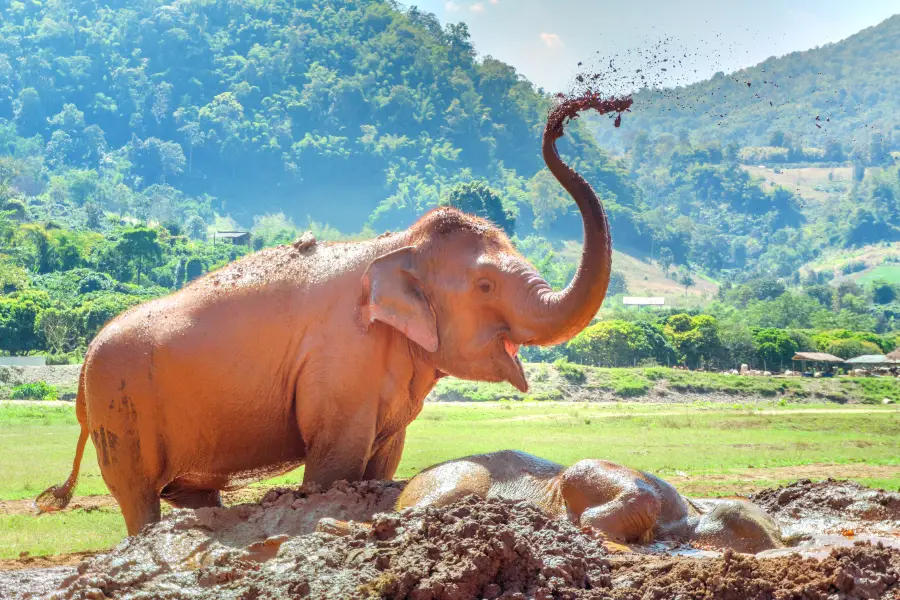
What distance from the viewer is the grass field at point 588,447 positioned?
46.5ft

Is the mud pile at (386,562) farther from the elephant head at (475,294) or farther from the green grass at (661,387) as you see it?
the green grass at (661,387)

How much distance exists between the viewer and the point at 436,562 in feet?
19.4

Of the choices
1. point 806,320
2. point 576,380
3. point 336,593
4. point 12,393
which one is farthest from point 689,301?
point 336,593

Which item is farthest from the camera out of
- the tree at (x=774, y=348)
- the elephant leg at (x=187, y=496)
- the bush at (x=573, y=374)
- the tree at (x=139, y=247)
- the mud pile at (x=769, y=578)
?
the tree at (x=139, y=247)

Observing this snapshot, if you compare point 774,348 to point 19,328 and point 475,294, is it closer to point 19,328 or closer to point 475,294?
point 19,328

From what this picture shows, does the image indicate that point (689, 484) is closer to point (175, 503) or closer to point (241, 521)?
point (175, 503)

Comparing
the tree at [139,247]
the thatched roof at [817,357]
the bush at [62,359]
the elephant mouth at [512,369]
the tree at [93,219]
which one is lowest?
the thatched roof at [817,357]

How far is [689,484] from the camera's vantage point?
1639 cm

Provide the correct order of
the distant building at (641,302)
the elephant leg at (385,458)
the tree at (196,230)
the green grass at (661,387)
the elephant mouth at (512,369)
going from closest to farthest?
the elephant mouth at (512,369) → the elephant leg at (385,458) → the green grass at (661,387) → the distant building at (641,302) → the tree at (196,230)

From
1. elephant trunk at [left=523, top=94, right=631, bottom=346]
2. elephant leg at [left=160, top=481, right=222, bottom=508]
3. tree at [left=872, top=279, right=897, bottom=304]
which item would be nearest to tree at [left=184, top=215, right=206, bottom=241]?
tree at [left=872, top=279, right=897, bottom=304]

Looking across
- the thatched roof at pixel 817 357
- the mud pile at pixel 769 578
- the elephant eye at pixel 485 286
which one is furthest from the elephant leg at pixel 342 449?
the thatched roof at pixel 817 357

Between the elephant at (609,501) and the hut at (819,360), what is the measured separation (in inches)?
2837

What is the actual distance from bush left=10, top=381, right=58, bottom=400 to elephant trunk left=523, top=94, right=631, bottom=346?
38459mm

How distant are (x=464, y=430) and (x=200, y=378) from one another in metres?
21.6
